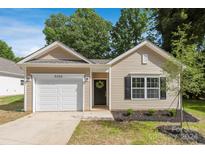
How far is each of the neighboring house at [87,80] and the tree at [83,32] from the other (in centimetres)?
2233

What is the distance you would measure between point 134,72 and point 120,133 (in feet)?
22.9

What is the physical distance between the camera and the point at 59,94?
A: 14.4 meters

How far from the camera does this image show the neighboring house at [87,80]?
14.2m

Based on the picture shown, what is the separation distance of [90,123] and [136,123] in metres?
2.23


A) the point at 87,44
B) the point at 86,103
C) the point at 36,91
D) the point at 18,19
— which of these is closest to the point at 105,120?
the point at 86,103

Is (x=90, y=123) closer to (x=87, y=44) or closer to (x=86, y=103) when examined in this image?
(x=86, y=103)

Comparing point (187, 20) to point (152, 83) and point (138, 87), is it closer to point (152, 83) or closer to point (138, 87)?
point (152, 83)

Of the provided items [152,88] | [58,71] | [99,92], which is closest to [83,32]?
[99,92]

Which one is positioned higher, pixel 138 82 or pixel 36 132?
pixel 138 82

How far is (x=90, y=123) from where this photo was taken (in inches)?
408

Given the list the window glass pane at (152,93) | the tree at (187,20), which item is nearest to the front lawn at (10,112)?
the window glass pane at (152,93)

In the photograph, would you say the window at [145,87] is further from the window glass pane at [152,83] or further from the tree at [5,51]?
the tree at [5,51]

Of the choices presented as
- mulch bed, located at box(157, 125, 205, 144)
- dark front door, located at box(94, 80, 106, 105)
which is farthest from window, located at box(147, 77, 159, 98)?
mulch bed, located at box(157, 125, 205, 144)
